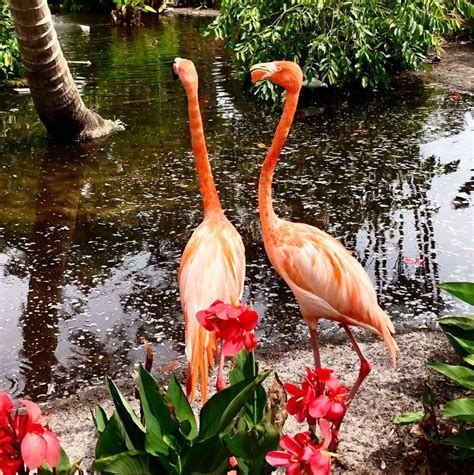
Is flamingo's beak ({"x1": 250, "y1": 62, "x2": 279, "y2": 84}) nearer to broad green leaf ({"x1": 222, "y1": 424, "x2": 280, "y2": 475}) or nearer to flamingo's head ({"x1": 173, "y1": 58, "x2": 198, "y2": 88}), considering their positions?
flamingo's head ({"x1": 173, "y1": 58, "x2": 198, "y2": 88})

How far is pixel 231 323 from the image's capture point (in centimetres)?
159

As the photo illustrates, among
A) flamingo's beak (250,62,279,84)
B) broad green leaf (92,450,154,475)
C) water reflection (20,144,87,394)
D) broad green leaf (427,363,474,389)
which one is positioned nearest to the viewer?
broad green leaf (92,450,154,475)

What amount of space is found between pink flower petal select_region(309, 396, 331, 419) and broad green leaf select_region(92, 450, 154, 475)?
0.50 m

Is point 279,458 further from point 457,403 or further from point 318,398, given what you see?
point 457,403

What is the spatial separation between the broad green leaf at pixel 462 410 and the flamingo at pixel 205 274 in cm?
78

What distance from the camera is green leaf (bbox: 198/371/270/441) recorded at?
1.72 metres

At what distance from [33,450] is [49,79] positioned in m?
5.86

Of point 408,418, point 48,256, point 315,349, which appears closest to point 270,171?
point 315,349

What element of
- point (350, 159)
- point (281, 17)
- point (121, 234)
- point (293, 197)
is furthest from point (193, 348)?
point (281, 17)

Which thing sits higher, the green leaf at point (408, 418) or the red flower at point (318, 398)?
the red flower at point (318, 398)

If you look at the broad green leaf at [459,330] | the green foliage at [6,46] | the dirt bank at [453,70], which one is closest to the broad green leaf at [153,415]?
the broad green leaf at [459,330]

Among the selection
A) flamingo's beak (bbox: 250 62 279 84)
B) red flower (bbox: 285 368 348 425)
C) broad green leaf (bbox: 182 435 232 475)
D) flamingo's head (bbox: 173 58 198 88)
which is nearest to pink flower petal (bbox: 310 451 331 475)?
red flower (bbox: 285 368 348 425)

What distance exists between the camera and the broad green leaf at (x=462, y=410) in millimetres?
2281

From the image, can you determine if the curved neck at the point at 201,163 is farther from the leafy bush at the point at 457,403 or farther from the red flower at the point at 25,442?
the red flower at the point at 25,442
